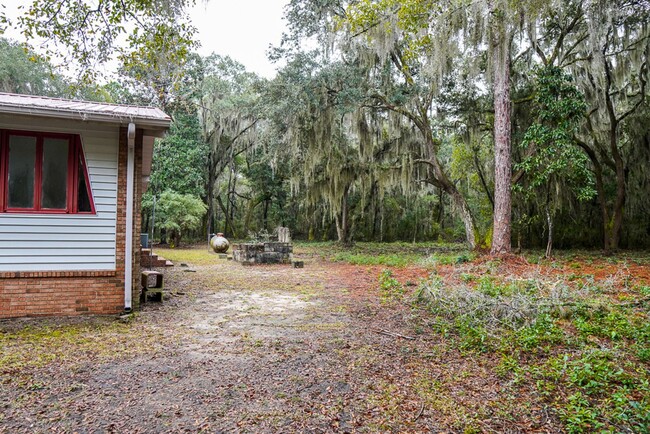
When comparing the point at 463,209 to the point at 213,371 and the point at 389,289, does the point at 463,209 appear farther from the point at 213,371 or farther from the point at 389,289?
the point at 213,371

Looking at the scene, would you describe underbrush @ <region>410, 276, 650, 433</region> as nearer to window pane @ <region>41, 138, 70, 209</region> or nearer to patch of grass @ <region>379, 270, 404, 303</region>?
patch of grass @ <region>379, 270, 404, 303</region>

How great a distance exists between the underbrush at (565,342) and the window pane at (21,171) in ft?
16.5

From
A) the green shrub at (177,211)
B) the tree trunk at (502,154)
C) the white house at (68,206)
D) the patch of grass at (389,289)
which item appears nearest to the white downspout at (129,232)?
the white house at (68,206)

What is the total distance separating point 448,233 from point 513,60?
40.2 ft

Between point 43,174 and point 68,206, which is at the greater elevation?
point 43,174

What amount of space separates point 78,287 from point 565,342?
5.38 m

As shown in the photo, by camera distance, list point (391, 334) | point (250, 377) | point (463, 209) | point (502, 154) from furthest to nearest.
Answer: point (463, 209)
point (502, 154)
point (391, 334)
point (250, 377)

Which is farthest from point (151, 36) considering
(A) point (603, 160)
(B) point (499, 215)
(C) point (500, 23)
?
(A) point (603, 160)

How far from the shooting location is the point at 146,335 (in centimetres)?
407

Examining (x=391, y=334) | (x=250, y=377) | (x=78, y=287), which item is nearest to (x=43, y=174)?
(x=78, y=287)

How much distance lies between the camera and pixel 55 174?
15.4 feet

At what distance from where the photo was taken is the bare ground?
2.37 m

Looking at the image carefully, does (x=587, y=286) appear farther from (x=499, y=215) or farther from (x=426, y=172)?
(x=426, y=172)

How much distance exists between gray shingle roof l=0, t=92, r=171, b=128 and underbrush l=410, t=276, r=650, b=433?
418 cm
